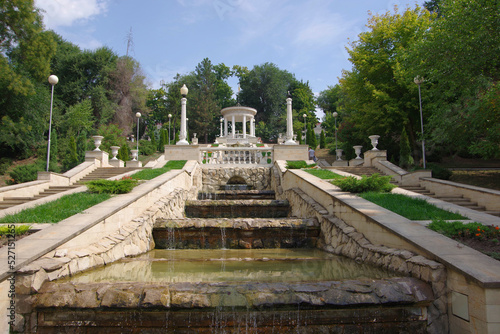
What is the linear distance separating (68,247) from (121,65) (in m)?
43.3

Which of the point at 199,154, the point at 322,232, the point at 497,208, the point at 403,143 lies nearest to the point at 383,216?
the point at 322,232

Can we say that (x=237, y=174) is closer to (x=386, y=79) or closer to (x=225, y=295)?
(x=225, y=295)

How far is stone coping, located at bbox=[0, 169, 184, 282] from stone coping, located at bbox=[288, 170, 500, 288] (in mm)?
5228

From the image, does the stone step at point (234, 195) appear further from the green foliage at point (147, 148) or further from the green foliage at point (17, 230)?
the green foliage at point (147, 148)

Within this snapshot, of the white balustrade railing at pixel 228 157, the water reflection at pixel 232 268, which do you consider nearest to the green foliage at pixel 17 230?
the water reflection at pixel 232 268

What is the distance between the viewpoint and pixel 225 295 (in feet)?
12.8

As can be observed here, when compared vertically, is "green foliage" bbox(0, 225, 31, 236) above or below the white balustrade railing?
below

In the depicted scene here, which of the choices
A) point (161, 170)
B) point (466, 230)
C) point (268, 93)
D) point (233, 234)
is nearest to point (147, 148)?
point (161, 170)

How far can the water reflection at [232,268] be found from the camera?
191 inches

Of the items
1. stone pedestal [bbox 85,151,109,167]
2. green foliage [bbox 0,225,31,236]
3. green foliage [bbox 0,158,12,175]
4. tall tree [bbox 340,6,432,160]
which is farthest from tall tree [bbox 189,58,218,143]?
green foliage [bbox 0,225,31,236]

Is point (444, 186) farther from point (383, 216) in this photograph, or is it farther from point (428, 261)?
point (428, 261)

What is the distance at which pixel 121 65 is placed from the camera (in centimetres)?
4272

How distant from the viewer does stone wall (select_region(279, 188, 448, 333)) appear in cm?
397

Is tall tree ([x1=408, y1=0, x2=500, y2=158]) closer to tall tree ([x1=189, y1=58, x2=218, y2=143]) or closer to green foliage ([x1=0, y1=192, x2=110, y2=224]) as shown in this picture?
green foliage ([x1=0, y1=192, x2=110, y2=224])
